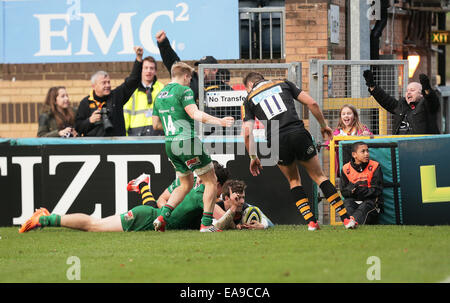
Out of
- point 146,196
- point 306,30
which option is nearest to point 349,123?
point 146,196

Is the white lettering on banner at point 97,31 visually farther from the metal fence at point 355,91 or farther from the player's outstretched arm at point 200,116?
the player's outstretched arm at point 200,116

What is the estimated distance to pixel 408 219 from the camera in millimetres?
11766

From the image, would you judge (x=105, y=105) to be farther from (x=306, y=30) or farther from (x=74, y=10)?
(x=306, y=30)

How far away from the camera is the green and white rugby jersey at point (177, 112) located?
440 inches

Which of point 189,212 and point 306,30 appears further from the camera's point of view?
point 306,30

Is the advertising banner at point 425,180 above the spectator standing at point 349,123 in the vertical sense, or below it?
below

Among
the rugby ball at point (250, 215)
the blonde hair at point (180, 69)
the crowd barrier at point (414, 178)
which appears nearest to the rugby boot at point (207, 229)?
the rugby ball at point (250, 215)

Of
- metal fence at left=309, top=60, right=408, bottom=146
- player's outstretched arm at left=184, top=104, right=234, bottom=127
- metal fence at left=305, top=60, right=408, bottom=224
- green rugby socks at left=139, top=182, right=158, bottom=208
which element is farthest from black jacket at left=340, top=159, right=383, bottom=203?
green rugby socks at left=139, top=182, right=158, bottom=208

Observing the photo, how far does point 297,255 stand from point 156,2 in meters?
8.57

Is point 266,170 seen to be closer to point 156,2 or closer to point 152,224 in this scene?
point 152,224

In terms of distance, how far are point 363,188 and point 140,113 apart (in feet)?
12.9

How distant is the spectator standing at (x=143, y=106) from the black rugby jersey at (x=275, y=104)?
2.94m

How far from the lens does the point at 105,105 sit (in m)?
13.2
